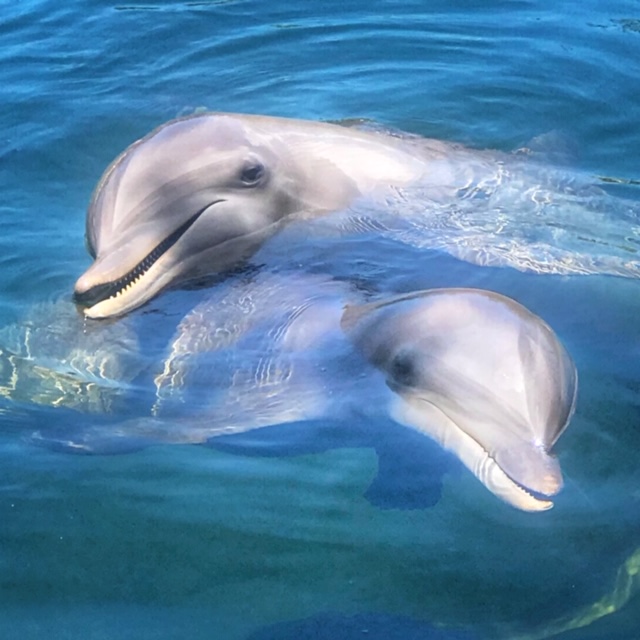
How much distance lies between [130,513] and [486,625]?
1.81 m

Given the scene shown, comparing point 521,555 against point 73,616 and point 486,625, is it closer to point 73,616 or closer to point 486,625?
point 486,625

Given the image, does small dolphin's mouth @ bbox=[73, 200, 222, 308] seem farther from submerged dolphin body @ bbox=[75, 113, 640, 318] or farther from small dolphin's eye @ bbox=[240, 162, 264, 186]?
small dolphin's eye @ bbox=[240, 162, 264, 186]

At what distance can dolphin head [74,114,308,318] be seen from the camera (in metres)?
7.16

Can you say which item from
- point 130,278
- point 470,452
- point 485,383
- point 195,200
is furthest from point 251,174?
point 470,452

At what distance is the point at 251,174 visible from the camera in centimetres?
762

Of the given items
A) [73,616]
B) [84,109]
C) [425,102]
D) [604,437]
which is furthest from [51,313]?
[425,102]

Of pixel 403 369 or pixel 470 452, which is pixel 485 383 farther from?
pixel 403 369

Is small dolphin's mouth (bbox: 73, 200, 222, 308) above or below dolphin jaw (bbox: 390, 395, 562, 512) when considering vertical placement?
above

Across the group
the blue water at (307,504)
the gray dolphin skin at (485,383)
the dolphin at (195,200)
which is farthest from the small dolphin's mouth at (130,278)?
the gray dolphin skin at (485,383)

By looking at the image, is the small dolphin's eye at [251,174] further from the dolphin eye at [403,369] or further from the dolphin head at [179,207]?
the dolphin eye at [403,369]

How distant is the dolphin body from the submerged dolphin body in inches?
18.6

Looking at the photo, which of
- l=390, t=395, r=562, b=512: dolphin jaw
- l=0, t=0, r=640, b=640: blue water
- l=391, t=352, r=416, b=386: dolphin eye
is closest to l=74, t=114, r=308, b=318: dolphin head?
l=0, t=0, r=640, b=640: blue water

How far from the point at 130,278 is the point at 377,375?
78.4 inches

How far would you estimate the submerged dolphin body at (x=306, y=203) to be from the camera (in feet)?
24.0
